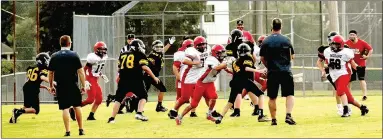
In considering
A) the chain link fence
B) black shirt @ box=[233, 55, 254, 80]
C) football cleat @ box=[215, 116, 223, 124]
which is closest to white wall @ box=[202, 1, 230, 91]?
the chain link fence

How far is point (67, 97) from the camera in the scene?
14766 millimetres

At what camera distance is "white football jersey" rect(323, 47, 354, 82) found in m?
17.9

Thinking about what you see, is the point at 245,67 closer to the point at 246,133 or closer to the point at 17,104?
the point at 246,133

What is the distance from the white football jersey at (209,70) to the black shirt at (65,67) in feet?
9.55

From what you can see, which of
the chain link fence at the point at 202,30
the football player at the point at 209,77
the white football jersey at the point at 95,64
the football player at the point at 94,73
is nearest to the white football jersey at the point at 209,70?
the football player at the point at 209,77

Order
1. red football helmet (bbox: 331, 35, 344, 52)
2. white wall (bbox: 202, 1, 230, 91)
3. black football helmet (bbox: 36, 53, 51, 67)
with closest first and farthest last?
1. red football helmet (bbox: 331, 35, 344, 52)
2. black football helmet (bbox: 36, 53, 51, 67)
3. white wall (bbox: 202, 1, 230, 91)

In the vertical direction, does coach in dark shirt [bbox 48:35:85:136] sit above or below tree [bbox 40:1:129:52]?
below

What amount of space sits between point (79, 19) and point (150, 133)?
1630 centimetres

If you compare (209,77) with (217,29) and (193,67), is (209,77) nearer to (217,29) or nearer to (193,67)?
(193,67)

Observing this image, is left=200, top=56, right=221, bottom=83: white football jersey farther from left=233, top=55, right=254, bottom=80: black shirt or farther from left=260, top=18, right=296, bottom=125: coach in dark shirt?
left=260, top=18, right=296, bottom=125: coach in dark shirt

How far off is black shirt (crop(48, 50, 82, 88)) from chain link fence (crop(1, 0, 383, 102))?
15.8 meters

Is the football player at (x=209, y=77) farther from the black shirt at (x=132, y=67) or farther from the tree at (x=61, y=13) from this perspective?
the tree at (x=61, y=13)

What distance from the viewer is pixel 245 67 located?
16938 millimetres

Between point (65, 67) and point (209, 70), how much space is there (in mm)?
3164
